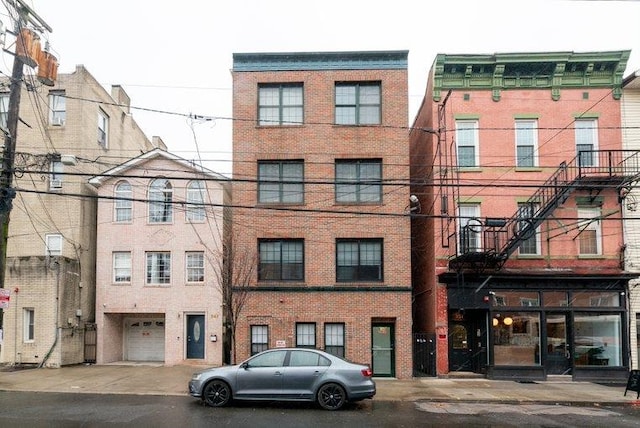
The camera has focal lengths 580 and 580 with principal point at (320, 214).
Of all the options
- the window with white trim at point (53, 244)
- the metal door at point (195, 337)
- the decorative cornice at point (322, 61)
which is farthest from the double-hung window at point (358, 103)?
the window with white trim at point (53, 244)

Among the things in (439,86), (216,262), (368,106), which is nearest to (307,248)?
(216,262)

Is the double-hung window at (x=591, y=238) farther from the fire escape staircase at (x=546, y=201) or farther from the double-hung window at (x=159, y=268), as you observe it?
the double-hung window at (x=159, y=268)

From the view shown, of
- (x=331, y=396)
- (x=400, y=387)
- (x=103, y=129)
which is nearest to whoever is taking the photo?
(x=331, y=396)

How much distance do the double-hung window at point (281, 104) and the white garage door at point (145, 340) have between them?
33.1 feet

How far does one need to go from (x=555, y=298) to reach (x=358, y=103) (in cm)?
1011

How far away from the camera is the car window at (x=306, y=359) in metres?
14.0

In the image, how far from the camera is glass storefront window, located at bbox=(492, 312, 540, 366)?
20.6 m

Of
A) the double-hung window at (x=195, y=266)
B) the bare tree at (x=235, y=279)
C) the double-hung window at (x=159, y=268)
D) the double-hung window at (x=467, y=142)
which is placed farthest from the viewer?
the double-hung window at (x=159, y=268)

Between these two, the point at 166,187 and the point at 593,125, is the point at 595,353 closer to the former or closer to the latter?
the point at 593,125

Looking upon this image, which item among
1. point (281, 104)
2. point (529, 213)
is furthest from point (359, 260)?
point (281, 104)

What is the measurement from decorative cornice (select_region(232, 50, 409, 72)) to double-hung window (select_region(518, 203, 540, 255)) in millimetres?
6819

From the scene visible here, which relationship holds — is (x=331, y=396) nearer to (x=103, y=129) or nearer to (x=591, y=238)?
(x=591, y=238)

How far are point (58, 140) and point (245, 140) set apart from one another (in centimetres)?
896

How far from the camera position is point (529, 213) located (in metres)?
20.4
